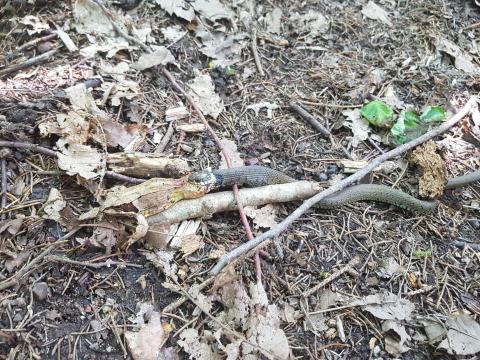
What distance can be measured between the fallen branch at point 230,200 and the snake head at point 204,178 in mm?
81

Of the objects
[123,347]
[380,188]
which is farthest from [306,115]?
[123,347]

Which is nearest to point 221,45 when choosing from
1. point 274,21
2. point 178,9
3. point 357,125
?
point 178,9

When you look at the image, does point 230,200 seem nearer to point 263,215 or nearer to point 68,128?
point 263,215

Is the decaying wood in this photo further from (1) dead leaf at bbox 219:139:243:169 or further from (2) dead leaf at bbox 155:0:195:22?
(2) dead leaf at bbox 155:0:195:22

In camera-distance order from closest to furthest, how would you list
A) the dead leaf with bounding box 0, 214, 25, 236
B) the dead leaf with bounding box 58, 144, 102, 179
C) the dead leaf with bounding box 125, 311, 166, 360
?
1. the dead leaf with bounding box 125, 311, 166, 360
2. the dead leaf with bounding box 0, 214, 25, 236
3. the dead leaf with bounding box 58, 144, 102, 179

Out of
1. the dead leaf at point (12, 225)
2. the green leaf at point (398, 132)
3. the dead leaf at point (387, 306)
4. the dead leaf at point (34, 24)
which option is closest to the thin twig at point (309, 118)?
the green leaf at point (398, 132)

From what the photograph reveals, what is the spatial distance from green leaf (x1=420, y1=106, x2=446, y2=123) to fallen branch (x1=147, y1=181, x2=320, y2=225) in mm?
1502

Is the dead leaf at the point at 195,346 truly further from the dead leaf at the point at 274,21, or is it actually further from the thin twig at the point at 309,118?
the dead leaf at the point at 274,21

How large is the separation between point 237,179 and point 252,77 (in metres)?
1.34

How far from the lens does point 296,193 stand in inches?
121

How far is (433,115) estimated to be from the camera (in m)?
3.90

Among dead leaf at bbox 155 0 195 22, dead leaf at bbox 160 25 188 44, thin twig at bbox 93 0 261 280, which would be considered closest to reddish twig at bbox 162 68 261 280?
thin twig at bbox 93 0 261 280

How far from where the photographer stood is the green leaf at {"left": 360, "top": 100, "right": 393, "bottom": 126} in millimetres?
3777

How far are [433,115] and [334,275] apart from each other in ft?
6.56
